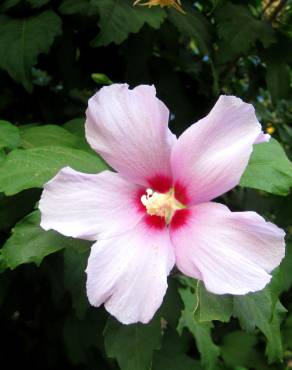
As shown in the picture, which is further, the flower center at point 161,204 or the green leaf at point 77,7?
the green leaf at point 77,7

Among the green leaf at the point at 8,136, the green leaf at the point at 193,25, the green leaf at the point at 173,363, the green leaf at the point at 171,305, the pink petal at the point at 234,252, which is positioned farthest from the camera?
the green leaf at the point at 173,363

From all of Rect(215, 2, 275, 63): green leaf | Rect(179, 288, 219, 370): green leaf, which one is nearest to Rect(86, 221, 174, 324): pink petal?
Rect(179, 288, 219, 370): green leaf

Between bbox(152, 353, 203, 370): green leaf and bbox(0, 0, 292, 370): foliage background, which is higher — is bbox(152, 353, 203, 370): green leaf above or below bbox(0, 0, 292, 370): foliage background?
below

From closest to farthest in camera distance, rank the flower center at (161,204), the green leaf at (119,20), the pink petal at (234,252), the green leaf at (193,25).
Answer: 1. the pink petal at (234,252)
2. the flower center at (161,204)
3. the green leaf at (119,20)
4. the green leaf at (193,25)

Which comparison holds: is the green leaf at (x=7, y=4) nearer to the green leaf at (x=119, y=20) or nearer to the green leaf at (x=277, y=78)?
the green leaf at (x=119, y=20)

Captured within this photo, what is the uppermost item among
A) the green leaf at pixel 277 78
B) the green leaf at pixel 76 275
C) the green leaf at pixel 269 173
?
the green leaf at pixel 269 173

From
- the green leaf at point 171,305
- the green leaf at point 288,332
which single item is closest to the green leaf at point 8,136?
the green leaf at point 171,305

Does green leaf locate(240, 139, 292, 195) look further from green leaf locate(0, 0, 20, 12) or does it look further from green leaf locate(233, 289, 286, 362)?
green leaf locate(0, 0, 20, 12)
